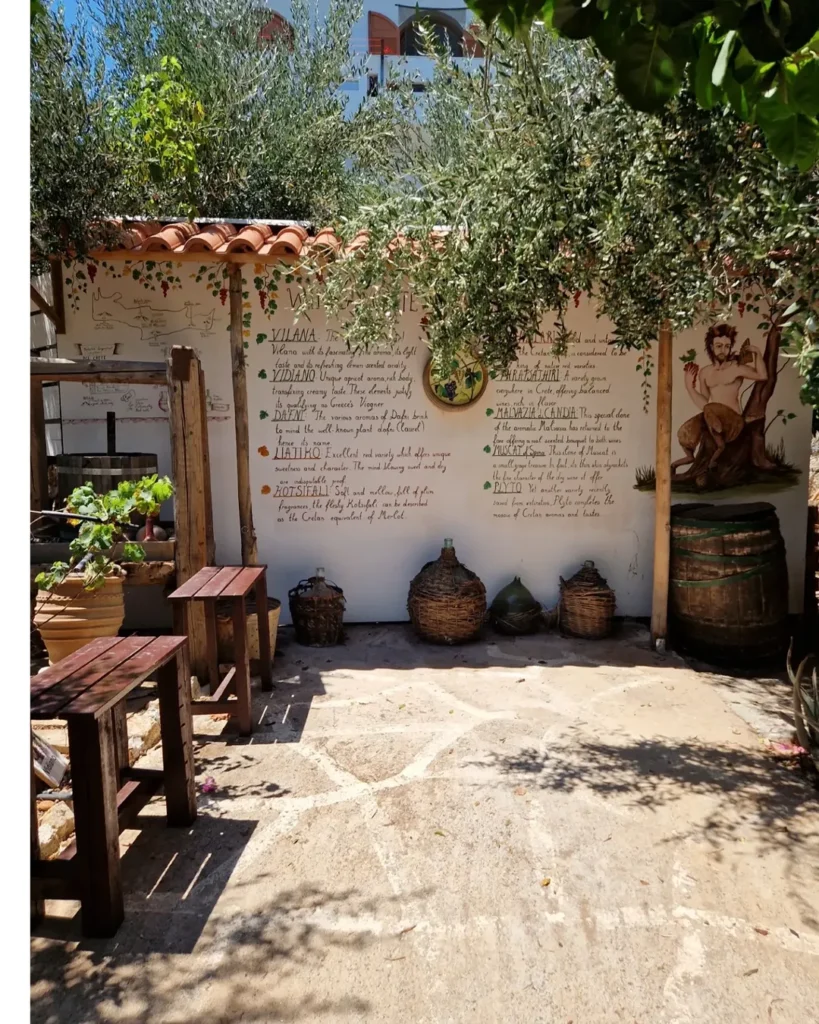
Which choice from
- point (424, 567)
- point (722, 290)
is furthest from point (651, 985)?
point (424, 567)

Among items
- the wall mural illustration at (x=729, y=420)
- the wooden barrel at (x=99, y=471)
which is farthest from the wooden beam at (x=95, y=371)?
the wall mural illustration at (x=729, y=420)

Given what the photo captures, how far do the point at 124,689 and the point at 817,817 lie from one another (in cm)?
305

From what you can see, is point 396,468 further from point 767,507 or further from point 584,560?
point 767,507

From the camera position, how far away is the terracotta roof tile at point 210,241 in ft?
17.2

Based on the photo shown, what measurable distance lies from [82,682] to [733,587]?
4.52 m

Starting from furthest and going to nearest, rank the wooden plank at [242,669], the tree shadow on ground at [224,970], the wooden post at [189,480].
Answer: the wooden post at [189,480] < the wooden plank at [242,669] < the tree shadow on ground at [224,970]

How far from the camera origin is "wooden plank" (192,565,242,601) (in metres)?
4.11

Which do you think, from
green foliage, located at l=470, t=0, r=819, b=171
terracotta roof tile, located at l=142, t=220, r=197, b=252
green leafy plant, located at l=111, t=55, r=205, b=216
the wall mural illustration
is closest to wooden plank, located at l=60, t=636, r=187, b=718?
green foliage, located at l=470, t=0, r=819, b=171

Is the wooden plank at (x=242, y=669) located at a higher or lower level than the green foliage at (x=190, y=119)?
lower

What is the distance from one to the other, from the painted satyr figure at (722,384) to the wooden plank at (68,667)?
16.4 feet

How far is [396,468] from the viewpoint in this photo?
6402mm

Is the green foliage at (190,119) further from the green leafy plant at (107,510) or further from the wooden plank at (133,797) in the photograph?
the wooden plank at (133,797)

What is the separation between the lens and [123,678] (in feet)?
9.20

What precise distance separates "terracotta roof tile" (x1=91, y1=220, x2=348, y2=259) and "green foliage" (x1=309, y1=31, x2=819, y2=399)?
664 mm
